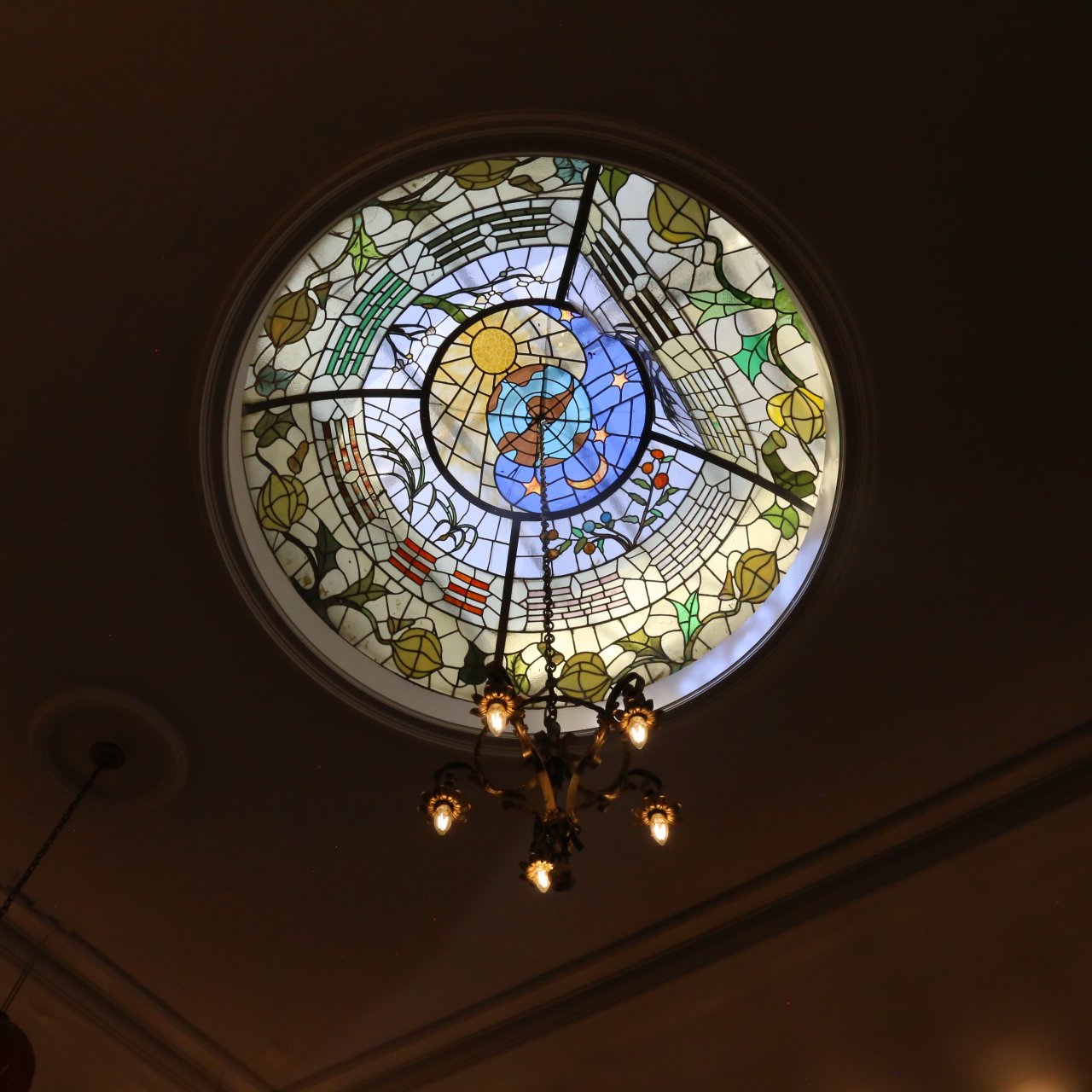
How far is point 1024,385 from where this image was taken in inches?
186

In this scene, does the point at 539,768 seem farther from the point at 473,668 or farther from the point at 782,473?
the point at 782,473

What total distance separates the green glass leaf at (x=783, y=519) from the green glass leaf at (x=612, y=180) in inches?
72.0

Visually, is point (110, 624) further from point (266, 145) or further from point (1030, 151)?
point (1030, 151)

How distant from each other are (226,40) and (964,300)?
3.20 meters

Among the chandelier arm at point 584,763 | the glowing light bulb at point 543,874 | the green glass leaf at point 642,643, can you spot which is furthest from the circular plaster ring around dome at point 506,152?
the glowing light bulb at point 543,874

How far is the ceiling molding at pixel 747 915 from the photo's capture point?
553cm

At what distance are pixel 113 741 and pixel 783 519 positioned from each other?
12.1 ft

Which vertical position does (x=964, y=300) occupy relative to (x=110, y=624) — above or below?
above

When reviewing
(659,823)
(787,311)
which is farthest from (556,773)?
(787,311)

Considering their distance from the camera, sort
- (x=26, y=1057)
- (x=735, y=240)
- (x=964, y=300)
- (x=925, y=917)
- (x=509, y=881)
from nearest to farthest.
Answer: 1. (x=26, y=1057)
2. (x=964, y=300)
3. (x=735, y=240)
4. (x=925, y=917)
5. (x=509, y=881)

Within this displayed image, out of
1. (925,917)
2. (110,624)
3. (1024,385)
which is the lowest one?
(110,624)

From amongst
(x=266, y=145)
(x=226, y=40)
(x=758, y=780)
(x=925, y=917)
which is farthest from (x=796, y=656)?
(x=226, y=40)

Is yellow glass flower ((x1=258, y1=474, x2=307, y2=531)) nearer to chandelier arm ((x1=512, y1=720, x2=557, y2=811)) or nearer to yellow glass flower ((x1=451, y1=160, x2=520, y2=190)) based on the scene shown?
yellow glass flower ((x1=451, y1=160, x2=520, y2=190))

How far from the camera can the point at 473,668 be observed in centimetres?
606
